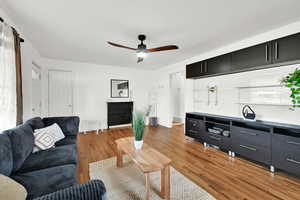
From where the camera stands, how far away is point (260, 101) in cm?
273

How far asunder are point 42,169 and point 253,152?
3.22m

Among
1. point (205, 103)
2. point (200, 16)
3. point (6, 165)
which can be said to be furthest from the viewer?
point (205, 103)

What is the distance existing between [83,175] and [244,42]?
3987 mm

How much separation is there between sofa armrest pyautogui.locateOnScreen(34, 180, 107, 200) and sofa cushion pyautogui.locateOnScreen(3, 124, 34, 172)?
3.38ft

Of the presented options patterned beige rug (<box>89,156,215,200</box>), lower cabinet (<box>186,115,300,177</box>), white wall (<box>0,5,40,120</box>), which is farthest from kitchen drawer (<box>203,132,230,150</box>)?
white wall (<box>0,5,40,120</box>)

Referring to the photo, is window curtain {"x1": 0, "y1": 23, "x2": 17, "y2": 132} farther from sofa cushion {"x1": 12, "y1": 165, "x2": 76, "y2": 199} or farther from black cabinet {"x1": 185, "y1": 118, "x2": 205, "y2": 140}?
black cabinet {"x1": 185, "y1": 118, "x2": 205, "y2": 140}

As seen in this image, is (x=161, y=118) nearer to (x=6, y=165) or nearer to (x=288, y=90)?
(x=288, y=90)

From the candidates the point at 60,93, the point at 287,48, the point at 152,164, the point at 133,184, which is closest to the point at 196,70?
the point at 287,48

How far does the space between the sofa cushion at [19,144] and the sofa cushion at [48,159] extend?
68mm

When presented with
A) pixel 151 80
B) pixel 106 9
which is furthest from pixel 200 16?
pixel 151 80

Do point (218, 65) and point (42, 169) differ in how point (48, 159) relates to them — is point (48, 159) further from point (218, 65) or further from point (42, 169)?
point (218, 65)

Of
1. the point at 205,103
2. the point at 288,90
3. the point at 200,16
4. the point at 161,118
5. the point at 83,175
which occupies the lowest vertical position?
the point at 83,175

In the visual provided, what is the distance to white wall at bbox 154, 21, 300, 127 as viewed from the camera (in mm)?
2361

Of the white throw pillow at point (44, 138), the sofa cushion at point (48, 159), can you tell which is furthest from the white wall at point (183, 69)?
the white throw pillow at point (44, 138)
